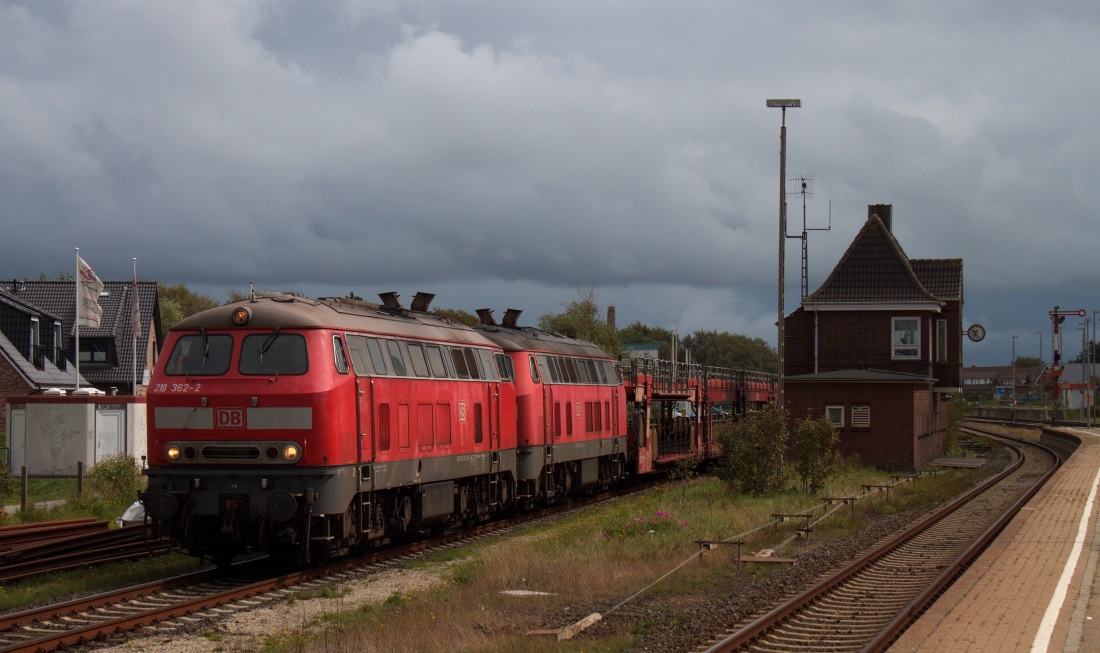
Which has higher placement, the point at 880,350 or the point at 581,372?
the point at 880,350

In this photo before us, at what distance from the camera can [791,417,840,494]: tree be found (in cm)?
2819

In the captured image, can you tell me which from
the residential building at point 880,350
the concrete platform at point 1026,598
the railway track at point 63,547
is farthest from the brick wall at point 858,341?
the railway track at point 63,547

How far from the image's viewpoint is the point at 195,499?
51.4ft

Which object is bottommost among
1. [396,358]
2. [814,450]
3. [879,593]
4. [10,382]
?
[879,593]

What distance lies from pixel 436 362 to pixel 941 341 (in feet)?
103

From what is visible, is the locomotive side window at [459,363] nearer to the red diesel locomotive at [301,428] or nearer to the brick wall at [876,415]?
the red diesel locomotive at [301,428]

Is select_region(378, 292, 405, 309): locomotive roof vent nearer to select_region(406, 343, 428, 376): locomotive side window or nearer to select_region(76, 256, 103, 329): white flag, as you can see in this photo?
select_region(406, 343, 428, 376): locomotive side window

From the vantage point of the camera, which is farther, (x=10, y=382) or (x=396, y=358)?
(x=10, y=382)

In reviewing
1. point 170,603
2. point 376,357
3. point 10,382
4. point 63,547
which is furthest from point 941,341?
point 10,382

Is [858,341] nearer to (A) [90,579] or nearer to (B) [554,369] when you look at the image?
(B) [554,369]

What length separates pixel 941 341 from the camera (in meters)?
45.6

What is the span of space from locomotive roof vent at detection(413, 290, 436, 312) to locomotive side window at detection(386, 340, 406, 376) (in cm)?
466

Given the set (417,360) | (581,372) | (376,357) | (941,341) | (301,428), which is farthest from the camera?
(941,341)

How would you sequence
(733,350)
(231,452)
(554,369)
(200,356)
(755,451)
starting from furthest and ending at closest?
(733,350) < (755,451) < (554,369) < (200,356) < (231,452)
